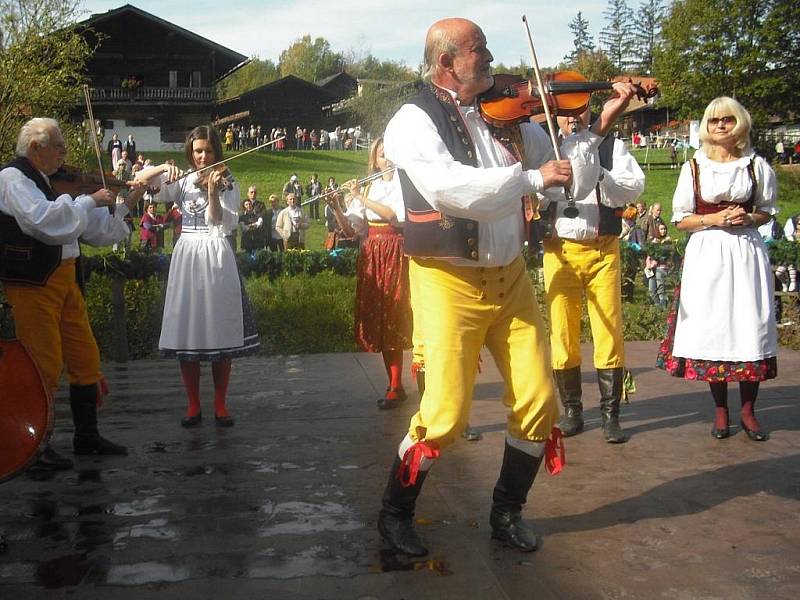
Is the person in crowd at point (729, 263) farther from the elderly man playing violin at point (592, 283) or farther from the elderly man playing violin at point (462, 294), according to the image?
the elderly man playing violin at point (462, 294)

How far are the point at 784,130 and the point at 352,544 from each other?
55955mm

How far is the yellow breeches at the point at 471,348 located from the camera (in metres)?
3.81

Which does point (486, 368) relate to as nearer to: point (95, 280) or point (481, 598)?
point (95, 280)

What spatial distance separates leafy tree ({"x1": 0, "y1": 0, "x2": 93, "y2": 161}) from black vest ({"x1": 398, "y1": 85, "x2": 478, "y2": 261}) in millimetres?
11603

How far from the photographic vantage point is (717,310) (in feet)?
18.6

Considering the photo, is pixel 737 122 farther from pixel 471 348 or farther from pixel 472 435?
pixel 471 348

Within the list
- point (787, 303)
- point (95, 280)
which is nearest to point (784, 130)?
point (787, 303)

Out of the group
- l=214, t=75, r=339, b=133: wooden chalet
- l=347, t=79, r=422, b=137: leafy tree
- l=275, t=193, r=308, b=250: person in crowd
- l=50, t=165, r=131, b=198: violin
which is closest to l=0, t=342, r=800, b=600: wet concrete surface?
l=50, t=165, r=131, b=198: violin

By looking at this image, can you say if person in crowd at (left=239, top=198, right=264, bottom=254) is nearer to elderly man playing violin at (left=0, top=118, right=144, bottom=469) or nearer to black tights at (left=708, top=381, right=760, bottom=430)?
elderly man playing violin at (left=0, top=118, right=144, bottom=469)

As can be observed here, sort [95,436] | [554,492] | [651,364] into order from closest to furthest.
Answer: [554,492] → [95,436] → [651,364]

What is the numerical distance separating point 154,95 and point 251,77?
186 ft

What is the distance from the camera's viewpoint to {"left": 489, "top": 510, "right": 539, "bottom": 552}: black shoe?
3.92m

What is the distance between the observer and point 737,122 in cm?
557

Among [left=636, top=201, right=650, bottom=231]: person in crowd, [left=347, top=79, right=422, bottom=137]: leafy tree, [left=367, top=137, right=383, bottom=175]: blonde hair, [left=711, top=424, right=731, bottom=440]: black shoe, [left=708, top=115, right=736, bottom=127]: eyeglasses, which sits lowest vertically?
[left=711, top=424, right=731, bottom=440]: black shoe
